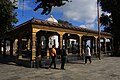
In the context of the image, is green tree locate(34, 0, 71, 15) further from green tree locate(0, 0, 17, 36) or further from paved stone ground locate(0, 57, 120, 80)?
paved stone ground locate(0, 57, 120, 80)

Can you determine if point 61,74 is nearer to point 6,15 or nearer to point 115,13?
point 6,15

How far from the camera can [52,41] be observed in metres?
44.0

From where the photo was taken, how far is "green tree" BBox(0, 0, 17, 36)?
2770 cm

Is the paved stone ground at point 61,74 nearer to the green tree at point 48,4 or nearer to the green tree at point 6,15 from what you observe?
the green tree at point 6,15

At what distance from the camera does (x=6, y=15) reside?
29062 millimetres

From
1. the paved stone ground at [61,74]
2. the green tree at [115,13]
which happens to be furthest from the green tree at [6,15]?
the green tree at [115,13]

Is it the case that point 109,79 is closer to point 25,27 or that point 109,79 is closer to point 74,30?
point 25,27

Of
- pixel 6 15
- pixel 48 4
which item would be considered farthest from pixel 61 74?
pixel 48 4

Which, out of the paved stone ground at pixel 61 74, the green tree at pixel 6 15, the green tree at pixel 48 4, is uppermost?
the green tree at pixel 48 4

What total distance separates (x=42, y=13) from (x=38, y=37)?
25.4 metres

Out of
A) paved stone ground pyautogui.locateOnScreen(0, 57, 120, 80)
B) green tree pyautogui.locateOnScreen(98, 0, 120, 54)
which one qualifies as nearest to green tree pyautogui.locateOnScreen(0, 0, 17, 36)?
paved stone ground pyautogui.locateOnScreen(0, 57, 120, 80)

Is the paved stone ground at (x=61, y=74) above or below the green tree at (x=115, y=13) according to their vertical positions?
below

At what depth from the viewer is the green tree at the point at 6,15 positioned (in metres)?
27.7

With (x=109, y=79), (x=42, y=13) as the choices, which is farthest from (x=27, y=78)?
(x=42, y=13)
